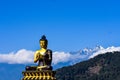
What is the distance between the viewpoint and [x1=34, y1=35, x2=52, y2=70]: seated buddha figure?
15227 mm

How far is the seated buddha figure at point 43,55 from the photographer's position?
15.2 metres

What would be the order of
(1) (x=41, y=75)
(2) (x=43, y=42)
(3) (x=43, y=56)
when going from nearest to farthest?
(1) (x=41, y=75)
(3) (x=43, y=56)
(2) (x=43, y=42)

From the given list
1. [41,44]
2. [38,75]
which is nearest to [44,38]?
[41,44]

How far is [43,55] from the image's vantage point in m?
15.3

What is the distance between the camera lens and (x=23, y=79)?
14984 mm

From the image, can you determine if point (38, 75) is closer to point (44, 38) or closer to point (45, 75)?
point (45, 75)

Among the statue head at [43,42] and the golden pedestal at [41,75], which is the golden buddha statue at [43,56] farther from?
the golden pedestal at [41,75]

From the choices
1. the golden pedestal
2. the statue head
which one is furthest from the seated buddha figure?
the golden pedestal

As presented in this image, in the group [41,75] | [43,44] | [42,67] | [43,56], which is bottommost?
[41,75]

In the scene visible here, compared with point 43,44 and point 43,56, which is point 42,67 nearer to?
point 43,56

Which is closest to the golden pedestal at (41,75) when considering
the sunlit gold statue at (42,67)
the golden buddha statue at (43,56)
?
the sunlit gold statue at (42,67)

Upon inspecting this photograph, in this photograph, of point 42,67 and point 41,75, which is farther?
point 42,67

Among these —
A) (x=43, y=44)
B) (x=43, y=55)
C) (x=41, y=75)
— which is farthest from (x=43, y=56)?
(x=41, y=75)

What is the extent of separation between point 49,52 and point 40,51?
0.29 m
